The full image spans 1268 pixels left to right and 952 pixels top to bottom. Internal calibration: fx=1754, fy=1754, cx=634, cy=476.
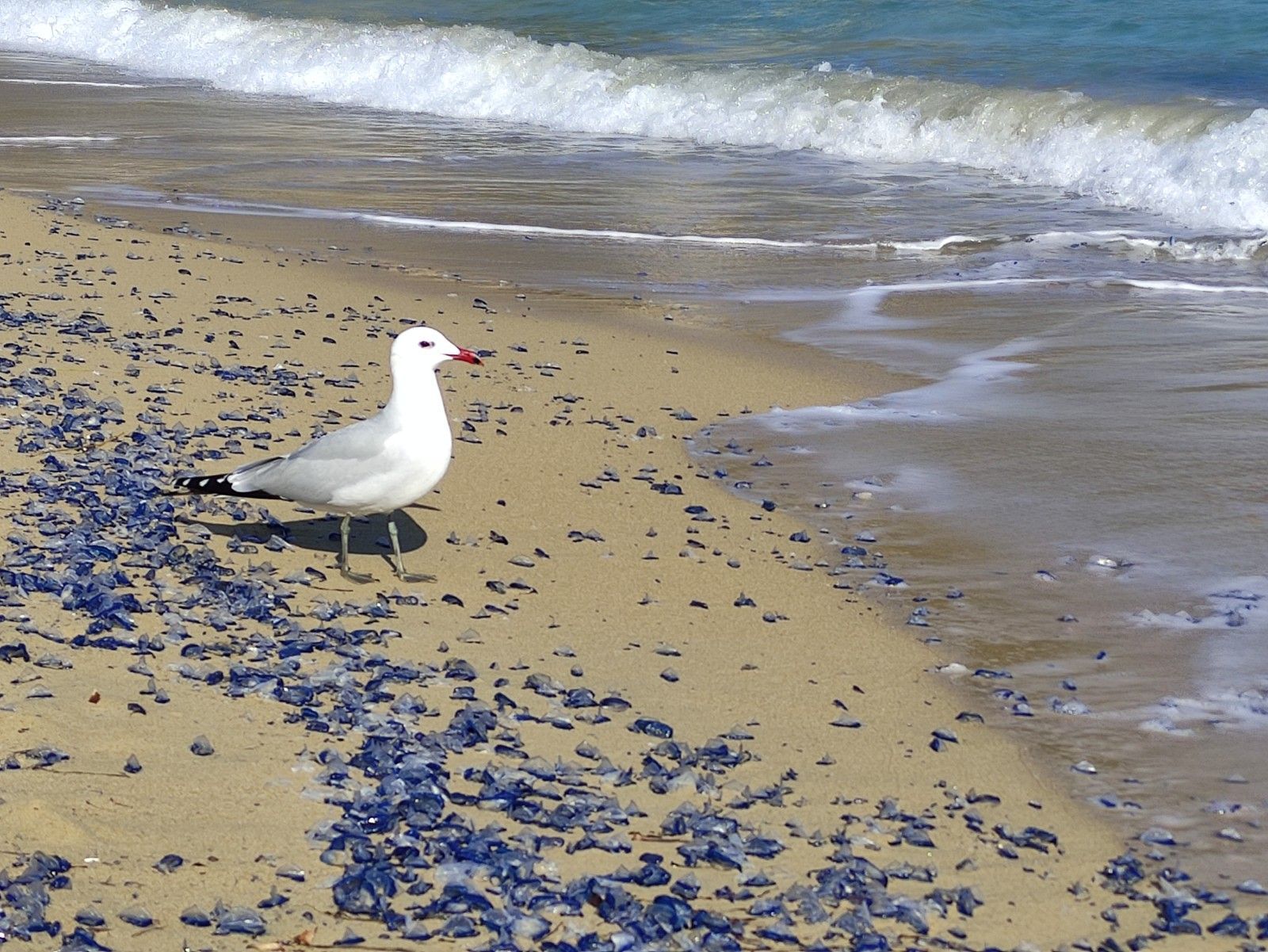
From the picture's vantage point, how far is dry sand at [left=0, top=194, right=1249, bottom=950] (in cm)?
383

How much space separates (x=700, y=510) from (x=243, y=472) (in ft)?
5.80

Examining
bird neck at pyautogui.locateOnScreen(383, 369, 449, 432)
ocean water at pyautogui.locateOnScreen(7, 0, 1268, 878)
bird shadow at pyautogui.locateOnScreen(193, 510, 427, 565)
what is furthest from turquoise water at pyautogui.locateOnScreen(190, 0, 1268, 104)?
bird neck at pyautogui.locateOnScreen(383, 369, 449, 432)

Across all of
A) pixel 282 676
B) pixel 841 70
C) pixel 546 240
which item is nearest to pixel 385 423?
pixel 282 676

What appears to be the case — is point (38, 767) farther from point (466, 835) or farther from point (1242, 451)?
point (1242, 451)

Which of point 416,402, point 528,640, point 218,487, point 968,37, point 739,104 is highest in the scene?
point 968,37

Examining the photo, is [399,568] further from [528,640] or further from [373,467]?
[528,640]

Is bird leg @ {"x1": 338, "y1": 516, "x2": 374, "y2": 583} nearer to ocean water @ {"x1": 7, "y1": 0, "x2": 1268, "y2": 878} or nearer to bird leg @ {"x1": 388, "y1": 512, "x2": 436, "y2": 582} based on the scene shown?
bird leg @ {"x1": 388, "y1": 512, "x2": 436, "y2": 582}

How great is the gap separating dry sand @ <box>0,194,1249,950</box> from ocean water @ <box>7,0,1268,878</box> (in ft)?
1.11

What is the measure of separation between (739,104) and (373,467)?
49.1 ft

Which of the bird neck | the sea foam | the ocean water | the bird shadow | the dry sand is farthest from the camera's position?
the sea foam

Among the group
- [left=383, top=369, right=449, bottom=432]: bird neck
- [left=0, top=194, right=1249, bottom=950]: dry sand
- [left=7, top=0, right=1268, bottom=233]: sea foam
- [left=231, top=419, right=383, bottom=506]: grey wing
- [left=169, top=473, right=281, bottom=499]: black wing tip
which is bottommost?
[left=0, top=194, right=1249, bottom=950]: dry sand

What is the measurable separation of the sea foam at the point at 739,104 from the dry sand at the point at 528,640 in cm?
710

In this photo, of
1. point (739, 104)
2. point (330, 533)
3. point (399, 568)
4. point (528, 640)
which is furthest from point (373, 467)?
point (739, 104)

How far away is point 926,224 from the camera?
43.6ft
